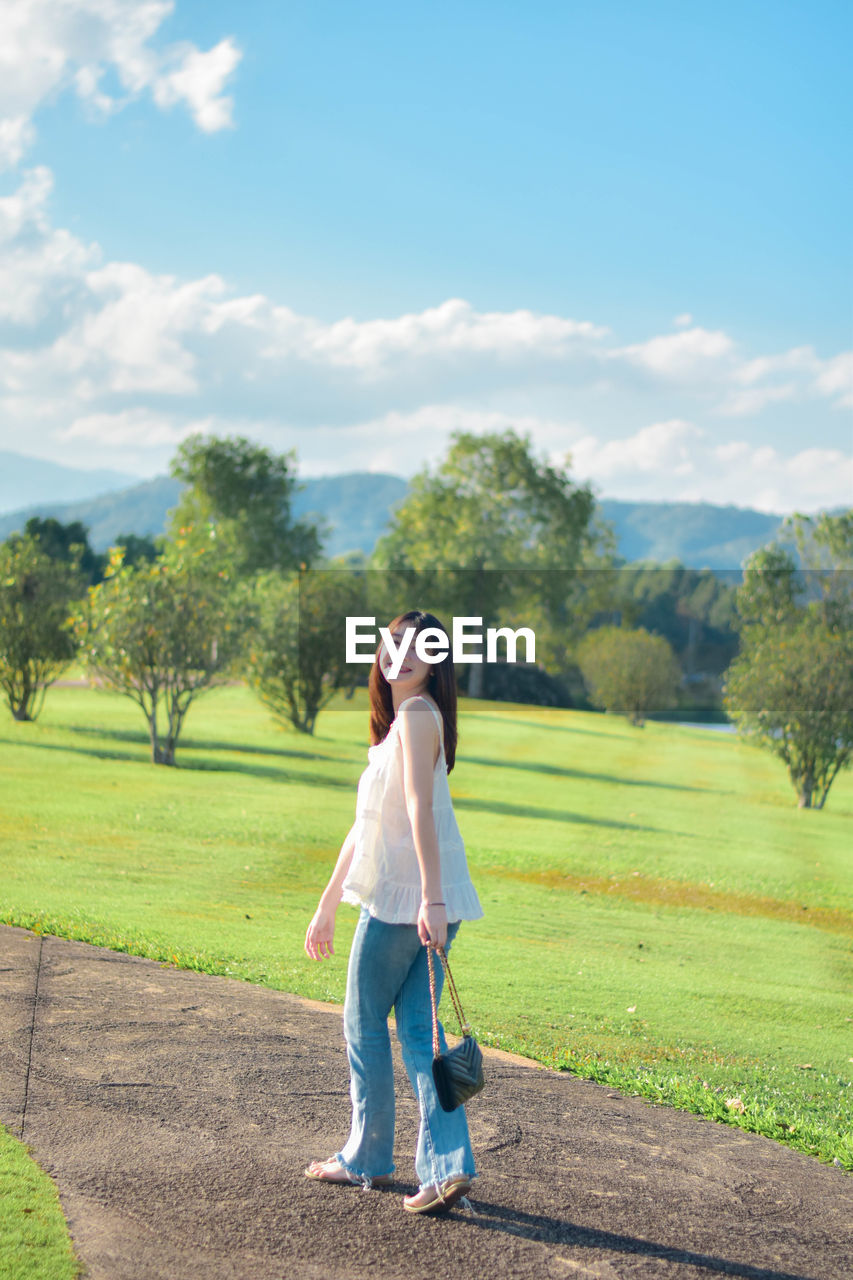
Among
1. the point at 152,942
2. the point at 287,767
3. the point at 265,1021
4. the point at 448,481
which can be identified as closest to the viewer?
the point at 265,1021

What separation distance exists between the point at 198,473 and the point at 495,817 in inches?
2538

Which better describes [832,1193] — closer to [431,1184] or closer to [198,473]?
[431,1184]

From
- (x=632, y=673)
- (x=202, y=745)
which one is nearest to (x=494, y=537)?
(x=632, y=673)

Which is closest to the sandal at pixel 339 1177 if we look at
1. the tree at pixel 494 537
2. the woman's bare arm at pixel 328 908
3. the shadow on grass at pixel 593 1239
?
the shadow on grass at pixel 593 1239

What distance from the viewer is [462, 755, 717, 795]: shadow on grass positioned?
1225 inches

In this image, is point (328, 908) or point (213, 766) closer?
point (328, 908)

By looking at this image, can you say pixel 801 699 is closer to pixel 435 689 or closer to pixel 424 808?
pixel 435 689

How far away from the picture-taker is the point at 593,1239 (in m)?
4.42

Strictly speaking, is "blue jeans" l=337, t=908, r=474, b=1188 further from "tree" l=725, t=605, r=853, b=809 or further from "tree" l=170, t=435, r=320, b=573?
"tree" l=170, t=435, r=320, b=573

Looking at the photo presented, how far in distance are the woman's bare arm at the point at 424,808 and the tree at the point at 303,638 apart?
2598 cm

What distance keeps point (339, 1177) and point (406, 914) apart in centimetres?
123

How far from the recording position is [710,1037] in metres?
8.62

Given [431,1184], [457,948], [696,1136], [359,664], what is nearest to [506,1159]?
[431,1184]
